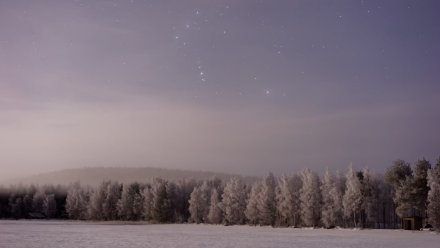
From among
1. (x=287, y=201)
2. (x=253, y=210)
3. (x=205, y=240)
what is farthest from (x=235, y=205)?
(x=205, y=240)

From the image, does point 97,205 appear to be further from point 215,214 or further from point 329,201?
point 329,201

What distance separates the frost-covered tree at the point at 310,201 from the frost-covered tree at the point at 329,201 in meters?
1.42

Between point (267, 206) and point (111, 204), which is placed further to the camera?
point (111, 204)

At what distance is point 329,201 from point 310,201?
4.08m

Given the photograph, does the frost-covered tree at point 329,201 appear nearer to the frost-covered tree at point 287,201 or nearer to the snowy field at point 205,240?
the frost-covered tree at point 287,201

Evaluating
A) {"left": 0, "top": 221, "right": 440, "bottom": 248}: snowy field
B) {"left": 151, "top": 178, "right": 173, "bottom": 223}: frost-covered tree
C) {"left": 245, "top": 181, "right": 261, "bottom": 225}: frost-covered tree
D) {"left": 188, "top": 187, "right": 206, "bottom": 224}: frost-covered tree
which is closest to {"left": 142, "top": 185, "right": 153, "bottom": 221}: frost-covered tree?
{"left": 151, "top": 178, "right": 173, "bottom": 223}: frost-covered tree

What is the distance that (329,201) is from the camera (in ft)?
387

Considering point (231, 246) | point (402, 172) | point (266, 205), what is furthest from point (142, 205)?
point (231, 246)

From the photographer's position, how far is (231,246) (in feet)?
152

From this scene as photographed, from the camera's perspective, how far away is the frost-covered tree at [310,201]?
117375 millimetres

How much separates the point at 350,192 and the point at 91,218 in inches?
4211

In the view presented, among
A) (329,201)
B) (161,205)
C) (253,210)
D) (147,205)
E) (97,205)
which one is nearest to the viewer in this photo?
(329,201)

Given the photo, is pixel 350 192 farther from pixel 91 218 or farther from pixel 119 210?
pixel 91 218

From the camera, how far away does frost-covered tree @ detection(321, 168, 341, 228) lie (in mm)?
113250
